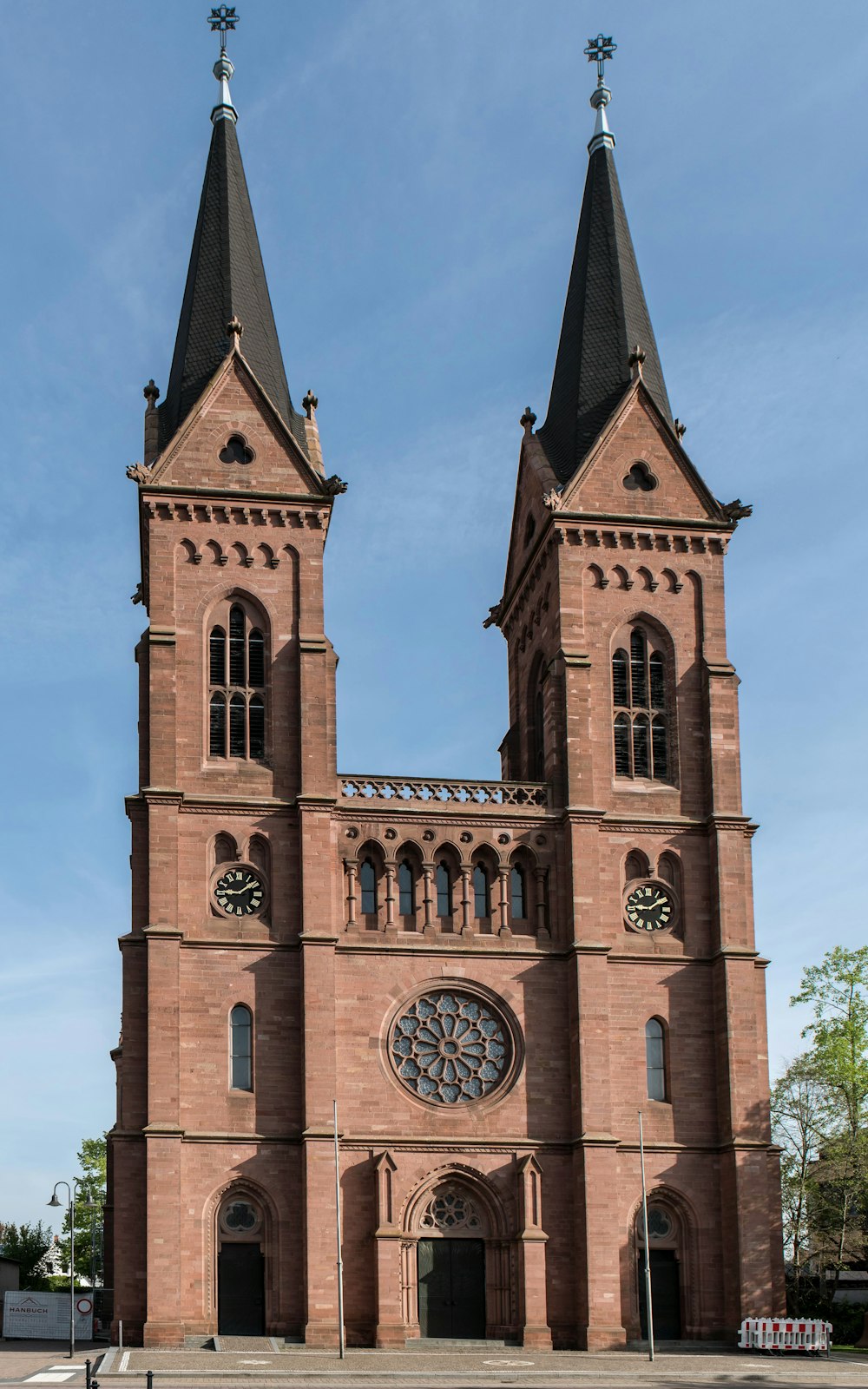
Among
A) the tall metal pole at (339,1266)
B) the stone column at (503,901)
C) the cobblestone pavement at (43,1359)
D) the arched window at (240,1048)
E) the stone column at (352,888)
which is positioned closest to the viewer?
the cobblestone pavement at (43,1359)

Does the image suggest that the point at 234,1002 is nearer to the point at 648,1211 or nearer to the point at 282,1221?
the point at 282,1221

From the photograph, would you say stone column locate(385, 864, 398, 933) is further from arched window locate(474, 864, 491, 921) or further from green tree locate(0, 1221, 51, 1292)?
green tree locate(0, 1221, 51, 1292)

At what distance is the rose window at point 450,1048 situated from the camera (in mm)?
49219

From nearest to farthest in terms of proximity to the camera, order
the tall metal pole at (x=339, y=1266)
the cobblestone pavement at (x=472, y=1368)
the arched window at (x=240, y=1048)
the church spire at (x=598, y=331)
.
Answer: the cobblestone pavement at (x=472, y=1368), the tall metal pole at (x=339, y=1266), the arched window at (x=240, y=1048), the church spire at (x=598, y=331)

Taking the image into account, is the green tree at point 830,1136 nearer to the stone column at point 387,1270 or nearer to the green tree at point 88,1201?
the stone column at point 387,1270

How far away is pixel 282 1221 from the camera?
1849 inches

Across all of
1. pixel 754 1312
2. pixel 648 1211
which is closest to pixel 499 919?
pixel 648 1211

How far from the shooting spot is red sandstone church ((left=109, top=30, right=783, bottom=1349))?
47.0 m

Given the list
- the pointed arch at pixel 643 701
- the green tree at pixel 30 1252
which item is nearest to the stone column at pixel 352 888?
the pointed arch at pixel 643 701

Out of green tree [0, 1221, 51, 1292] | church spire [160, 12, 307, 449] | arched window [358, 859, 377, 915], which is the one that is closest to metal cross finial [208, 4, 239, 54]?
church spire [160, 12, 307, 449]

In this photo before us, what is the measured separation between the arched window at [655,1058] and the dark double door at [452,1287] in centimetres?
604

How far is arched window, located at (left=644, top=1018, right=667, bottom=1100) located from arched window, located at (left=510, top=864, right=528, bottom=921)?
442 centimetres

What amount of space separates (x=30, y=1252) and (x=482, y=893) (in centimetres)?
4997

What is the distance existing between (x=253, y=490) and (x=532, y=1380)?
975 inches
